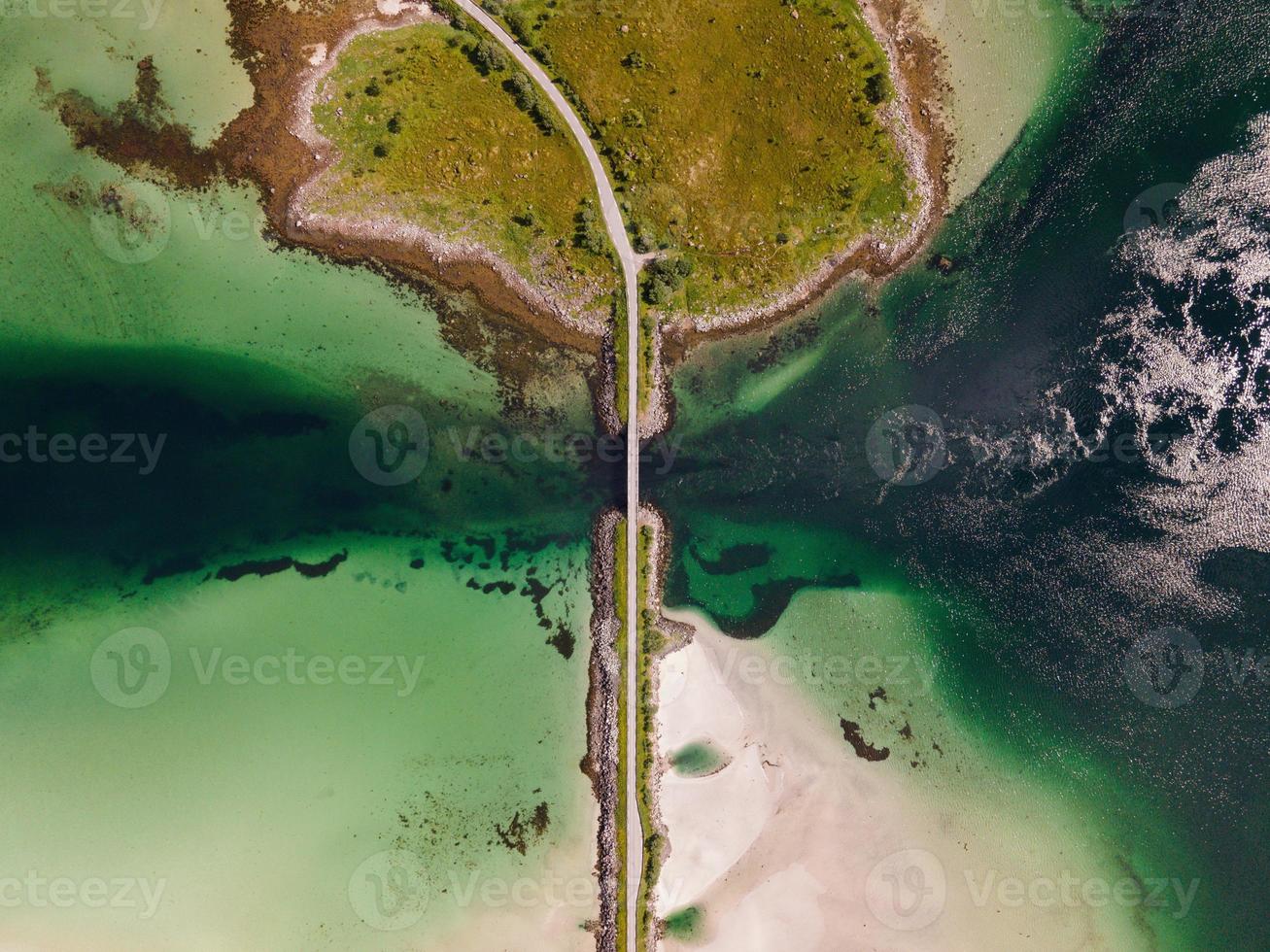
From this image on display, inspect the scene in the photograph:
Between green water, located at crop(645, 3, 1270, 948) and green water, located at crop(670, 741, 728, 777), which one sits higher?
green water, located at crop(645, 3, 1270, 948)

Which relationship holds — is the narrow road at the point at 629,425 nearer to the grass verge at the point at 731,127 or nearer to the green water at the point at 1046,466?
the grass verge at the point at 731,127

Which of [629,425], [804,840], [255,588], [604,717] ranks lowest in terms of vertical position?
[804,840]

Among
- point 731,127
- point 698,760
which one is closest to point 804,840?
point 698,760

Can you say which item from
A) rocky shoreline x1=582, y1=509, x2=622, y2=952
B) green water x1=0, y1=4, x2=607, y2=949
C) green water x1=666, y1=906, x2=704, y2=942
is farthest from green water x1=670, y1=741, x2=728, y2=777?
green water x1=666, y1=906, x2=704, y2=942

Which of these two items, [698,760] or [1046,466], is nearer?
[698,760]

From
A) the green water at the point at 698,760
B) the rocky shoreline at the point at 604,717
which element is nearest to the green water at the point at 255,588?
the rocky shoreline at the point at 604,717

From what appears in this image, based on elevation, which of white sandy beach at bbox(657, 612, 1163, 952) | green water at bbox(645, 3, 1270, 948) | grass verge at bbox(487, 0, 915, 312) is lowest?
white sandy beach at bbox(657, 612, 1163, 952)

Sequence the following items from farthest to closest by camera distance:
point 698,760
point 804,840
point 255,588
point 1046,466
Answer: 1. point 1046,466
2. point 804,840
3. point 698,760
4. point 255,588

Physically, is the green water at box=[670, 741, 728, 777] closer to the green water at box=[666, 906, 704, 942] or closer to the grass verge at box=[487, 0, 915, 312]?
the green water at box=[666, 906, 704, 942]

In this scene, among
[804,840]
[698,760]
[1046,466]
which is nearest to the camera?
[698,760]

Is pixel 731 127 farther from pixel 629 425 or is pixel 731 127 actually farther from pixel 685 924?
pixel 685 924
